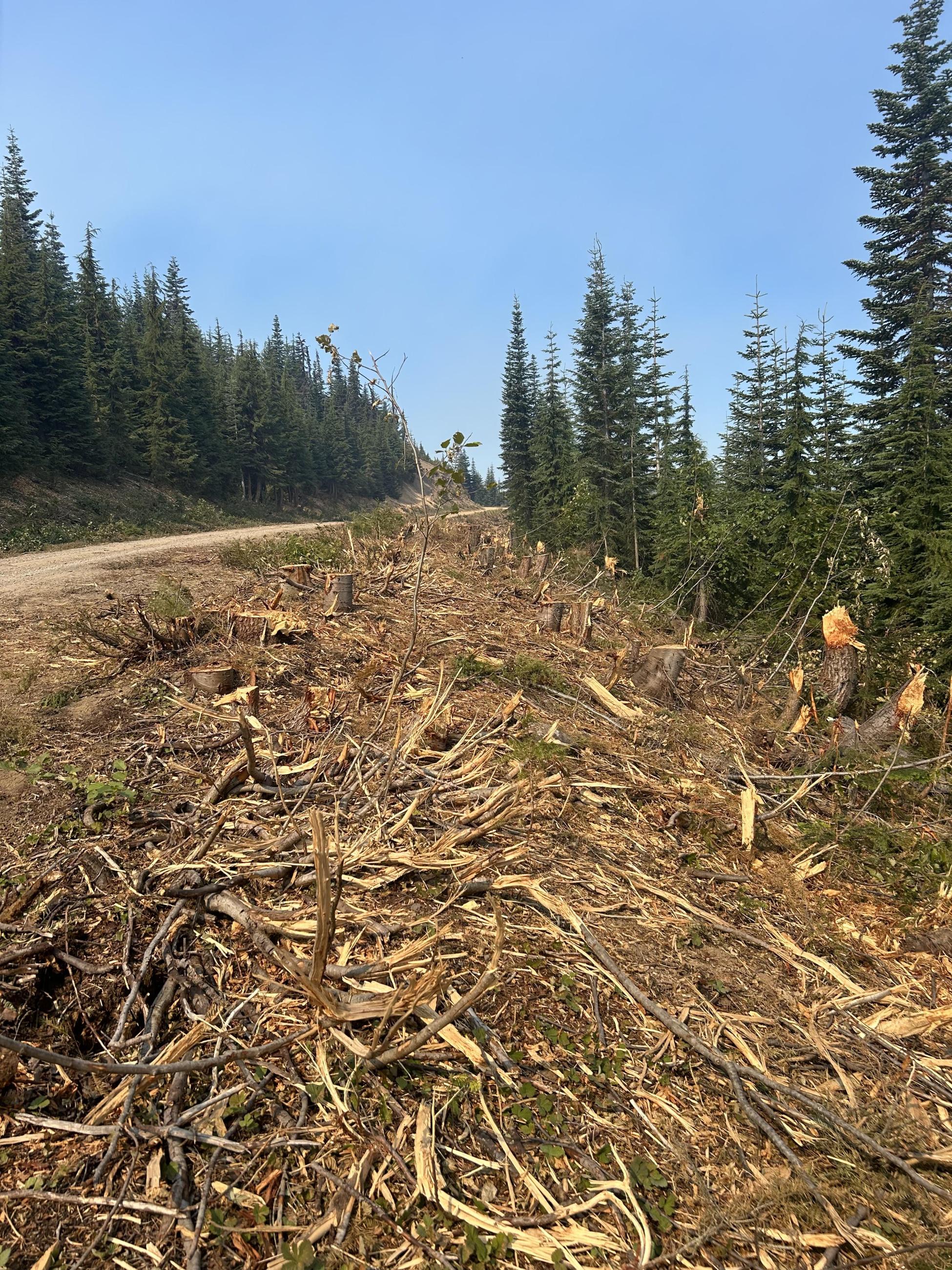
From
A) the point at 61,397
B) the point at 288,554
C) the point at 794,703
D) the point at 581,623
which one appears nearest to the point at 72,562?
the point at 288,554

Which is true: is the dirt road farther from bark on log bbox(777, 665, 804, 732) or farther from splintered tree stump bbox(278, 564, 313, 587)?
bark on log bbox(777, 665, 804, 732)

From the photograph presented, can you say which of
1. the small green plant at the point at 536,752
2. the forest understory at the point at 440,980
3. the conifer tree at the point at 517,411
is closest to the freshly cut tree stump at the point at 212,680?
the forest understory at the point at 440,980

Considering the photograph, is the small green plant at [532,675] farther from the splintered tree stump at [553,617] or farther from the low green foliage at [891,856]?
the low green foliage at [891,856]

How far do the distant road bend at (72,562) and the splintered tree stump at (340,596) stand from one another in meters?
3.90

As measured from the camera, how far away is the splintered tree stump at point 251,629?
19.1 ft

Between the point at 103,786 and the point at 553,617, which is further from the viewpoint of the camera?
the point at 553,617

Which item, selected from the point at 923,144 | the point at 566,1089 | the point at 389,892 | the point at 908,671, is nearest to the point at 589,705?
the point at 389,892

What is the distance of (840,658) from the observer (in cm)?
698

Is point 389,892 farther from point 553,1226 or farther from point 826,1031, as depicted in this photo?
point 826,1031

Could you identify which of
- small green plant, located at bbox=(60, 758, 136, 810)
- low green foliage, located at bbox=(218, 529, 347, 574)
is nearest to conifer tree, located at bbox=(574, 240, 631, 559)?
low green foliage, located at bbox=(218, 529, 347, 574)

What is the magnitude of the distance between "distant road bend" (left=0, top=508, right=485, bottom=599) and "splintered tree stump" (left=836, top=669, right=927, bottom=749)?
7.56 m

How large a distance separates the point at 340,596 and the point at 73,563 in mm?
7833

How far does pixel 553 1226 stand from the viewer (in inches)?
75.2

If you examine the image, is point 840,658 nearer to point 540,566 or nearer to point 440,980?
point 540,566
